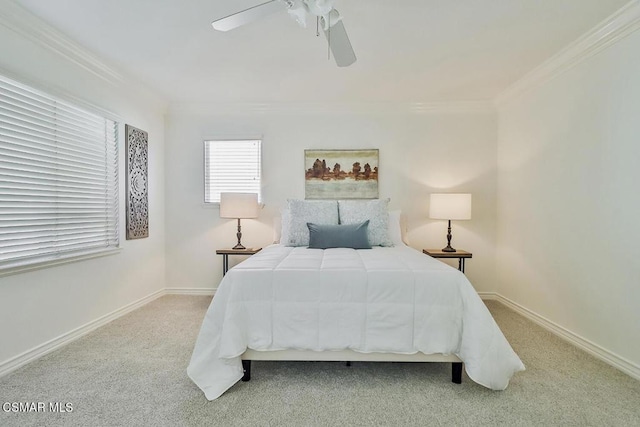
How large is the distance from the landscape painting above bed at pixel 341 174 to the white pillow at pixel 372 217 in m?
0.53

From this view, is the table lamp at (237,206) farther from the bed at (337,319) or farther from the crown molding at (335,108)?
the bed at (337,319)

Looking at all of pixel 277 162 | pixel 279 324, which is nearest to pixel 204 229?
pixel 277 162

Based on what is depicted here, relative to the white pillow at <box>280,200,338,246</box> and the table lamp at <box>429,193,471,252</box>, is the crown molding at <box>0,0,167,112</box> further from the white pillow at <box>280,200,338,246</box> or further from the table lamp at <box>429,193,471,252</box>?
the table lamp at <box>429,193,471,252</box>

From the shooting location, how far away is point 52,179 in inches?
93.0

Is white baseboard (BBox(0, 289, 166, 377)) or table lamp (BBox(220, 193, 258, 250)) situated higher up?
table lamp (BBox(220, 193, 258, 250))

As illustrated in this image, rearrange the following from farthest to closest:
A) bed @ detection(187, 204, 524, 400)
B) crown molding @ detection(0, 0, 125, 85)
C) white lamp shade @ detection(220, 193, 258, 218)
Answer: white lamp shade @ detection(220, 193, 258, 218), crown molding @ detection(0, 0, 125, 85), bed @ detection(187, 204, 524, 400)

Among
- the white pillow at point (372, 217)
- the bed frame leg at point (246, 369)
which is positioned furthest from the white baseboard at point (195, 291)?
the bed frame leg at point (246, 369)

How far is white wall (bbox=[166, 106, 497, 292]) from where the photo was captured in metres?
3.73

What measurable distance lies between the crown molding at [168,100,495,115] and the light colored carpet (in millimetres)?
2664

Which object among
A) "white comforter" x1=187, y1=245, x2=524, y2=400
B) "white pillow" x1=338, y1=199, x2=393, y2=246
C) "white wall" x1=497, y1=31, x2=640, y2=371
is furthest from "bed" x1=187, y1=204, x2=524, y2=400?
"white pillow" x1=338, y1=199, x2=393, y2=246

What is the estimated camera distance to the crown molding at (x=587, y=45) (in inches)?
78.5

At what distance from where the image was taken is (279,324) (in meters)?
1.80

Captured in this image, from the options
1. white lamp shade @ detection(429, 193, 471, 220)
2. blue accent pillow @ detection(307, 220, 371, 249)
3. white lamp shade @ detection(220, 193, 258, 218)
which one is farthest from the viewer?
white lamp shade @ detection(220, 193, 258, 218)

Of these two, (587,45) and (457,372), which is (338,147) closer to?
(587,45)
